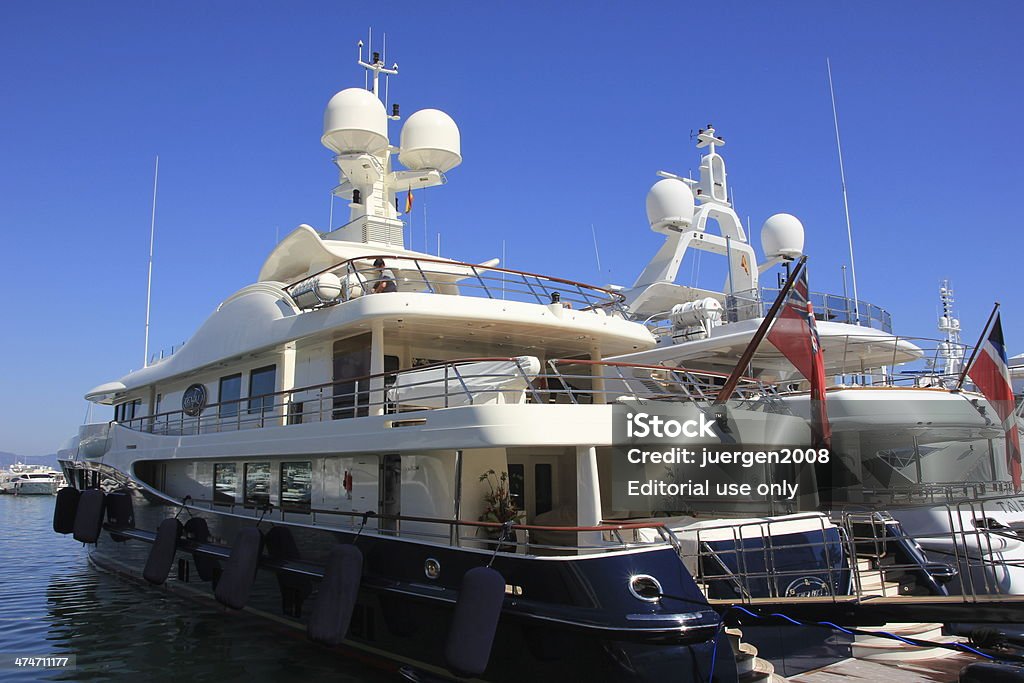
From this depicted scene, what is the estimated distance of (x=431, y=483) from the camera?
9.50 meters

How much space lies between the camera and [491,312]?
10.6 metres

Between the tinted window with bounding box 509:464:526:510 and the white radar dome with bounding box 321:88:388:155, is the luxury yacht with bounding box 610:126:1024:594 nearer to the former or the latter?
the tinted window with bounding box 509:464:526:510

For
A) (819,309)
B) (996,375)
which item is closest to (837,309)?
(819,309)

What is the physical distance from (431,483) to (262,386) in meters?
5.06

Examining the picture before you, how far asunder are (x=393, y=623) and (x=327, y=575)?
3.15 feet

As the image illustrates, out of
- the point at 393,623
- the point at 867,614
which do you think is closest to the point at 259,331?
the point at 393,623

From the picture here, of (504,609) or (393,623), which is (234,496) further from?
(504,609)

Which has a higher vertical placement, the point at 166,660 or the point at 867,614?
the point at 867,614

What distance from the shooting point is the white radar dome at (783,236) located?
2428 cm

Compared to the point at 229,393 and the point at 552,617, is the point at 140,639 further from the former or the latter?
the point at 552,617

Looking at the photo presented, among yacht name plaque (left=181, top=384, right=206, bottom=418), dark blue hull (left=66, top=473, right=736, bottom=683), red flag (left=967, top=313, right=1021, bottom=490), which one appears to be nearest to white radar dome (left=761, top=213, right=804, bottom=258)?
red flag (left=967, top=313, right=1021, bottom=490)

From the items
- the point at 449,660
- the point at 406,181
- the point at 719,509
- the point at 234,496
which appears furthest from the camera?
the point at 406,181

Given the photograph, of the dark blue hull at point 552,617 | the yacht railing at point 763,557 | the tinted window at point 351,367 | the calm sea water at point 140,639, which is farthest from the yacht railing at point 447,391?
the calm sea water at point 140,639

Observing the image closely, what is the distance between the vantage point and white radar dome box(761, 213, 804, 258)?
24281 mm
